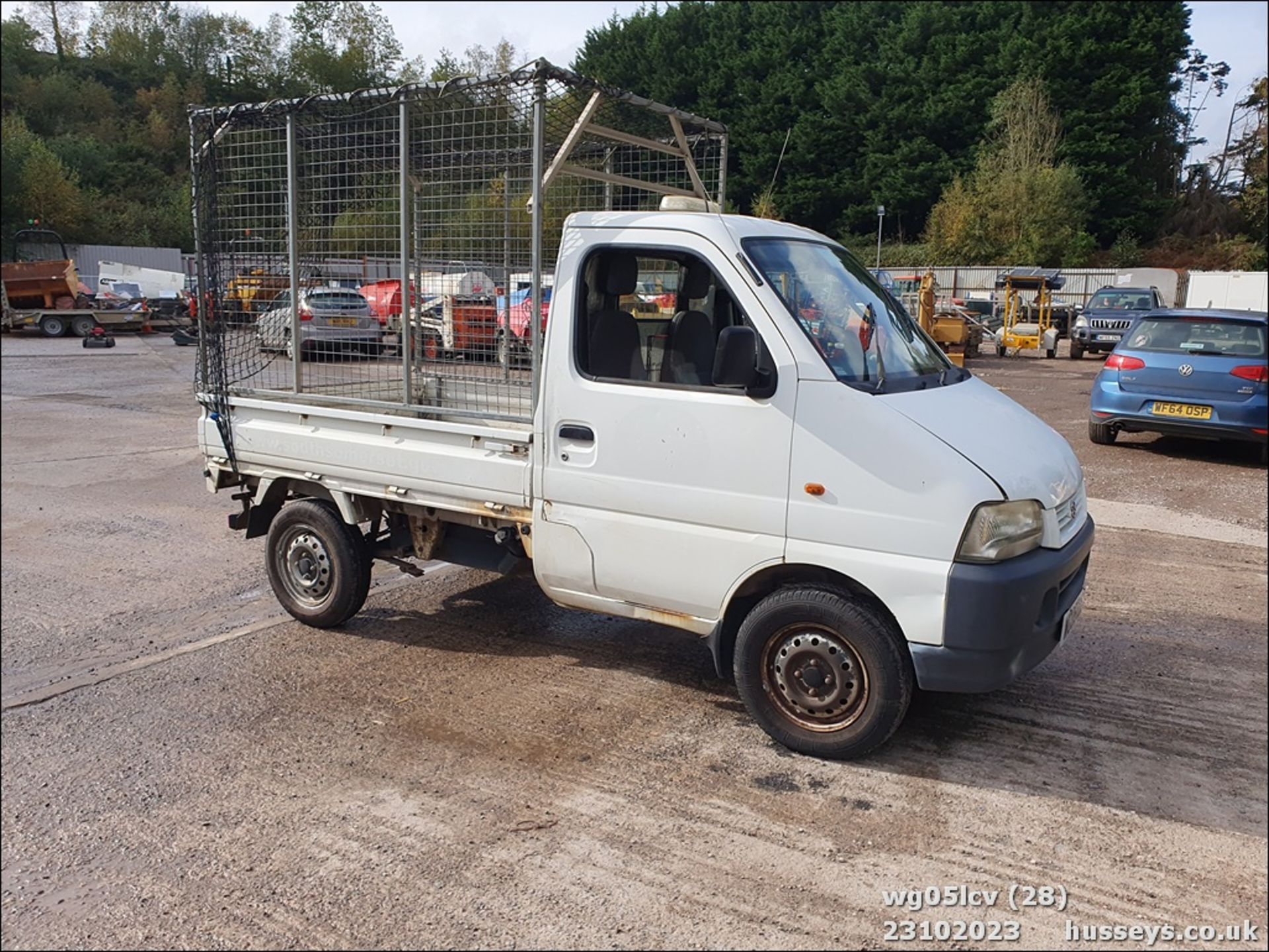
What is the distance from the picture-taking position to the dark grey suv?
2639cm

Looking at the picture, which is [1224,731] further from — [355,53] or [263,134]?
[263,134]

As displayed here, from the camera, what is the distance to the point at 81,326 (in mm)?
10086

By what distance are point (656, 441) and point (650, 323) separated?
80 cm

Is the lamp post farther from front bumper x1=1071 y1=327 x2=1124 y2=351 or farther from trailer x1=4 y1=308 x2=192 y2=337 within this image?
trailer x1=4 y1=308 x2=192 y2=337

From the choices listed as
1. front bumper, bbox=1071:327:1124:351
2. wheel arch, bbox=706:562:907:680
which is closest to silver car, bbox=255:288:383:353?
wheel arch, bbox=706:562:907:680

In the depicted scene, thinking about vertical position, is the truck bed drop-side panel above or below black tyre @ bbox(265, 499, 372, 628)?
above

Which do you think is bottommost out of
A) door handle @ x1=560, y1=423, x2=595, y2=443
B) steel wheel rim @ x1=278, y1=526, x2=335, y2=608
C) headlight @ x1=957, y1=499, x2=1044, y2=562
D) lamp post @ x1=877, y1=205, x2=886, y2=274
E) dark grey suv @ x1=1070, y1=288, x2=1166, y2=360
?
steel wheel rim @ x1=278, y1=526, x2=335, y2=608

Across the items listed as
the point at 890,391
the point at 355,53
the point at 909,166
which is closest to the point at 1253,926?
the point at 890,391

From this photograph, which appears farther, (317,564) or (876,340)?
(317,564)

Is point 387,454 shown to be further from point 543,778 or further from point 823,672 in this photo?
point 823,672

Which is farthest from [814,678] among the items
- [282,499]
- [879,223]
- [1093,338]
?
[879,223]

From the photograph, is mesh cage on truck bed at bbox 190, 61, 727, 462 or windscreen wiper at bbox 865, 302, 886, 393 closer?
windscreen wiper at bbox 865, 302, 886, 393

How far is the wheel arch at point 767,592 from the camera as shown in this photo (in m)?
4.03

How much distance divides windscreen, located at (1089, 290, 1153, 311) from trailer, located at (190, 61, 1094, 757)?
1020 inches
